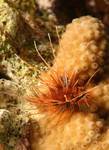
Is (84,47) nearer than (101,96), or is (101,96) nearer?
(101,96)

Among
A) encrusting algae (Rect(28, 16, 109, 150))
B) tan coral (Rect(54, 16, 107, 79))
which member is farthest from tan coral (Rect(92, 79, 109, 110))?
tan coral (Rect(54, 16, 107, 79))

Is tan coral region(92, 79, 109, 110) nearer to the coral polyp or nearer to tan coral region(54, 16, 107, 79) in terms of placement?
the coral polyp

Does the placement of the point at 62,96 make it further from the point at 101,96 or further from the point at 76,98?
the point at 101,96

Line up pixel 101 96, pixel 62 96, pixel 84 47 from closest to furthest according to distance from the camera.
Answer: pixel 62 96
pixel 101 96
pixel 84 47

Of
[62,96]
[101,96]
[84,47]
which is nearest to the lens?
[62,96]

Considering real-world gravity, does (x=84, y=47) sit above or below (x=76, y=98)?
above

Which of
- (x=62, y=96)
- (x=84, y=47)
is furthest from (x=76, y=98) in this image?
(x=84, y=47)

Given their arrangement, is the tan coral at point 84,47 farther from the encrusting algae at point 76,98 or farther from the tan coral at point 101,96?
the tan coral at point 101,96

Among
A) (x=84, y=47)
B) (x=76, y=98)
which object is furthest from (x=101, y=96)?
(x=84, y=47)
